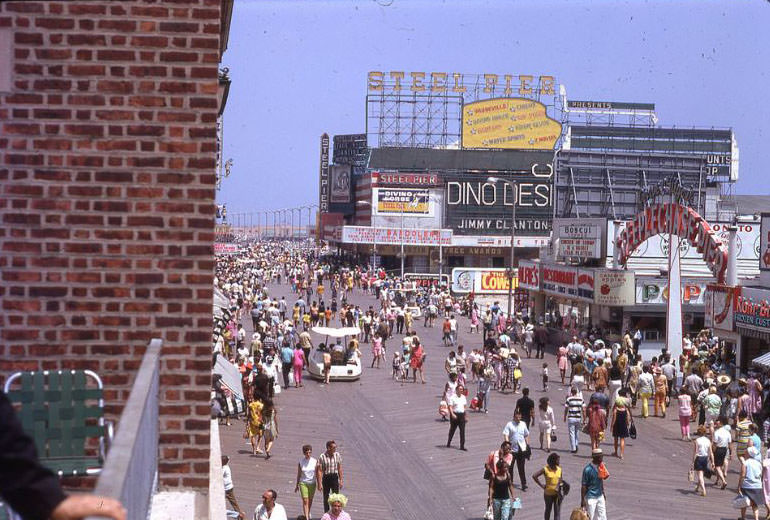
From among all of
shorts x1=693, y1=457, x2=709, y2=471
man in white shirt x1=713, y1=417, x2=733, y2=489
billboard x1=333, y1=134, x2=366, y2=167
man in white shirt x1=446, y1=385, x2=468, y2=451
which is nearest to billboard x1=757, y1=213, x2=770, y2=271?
man in white shirt x1=713, y1=417, x2=733, y2=489

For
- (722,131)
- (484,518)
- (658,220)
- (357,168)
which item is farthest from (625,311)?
(357,168)

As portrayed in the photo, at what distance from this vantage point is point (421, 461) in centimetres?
1906

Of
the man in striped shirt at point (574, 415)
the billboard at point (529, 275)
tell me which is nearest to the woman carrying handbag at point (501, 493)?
the man in striped shirt at point (574, 415)

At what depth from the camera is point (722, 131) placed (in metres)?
92.3

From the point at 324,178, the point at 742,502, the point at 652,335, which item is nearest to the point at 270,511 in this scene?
the point at 742,502

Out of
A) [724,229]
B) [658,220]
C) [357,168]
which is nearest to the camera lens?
[658,220]

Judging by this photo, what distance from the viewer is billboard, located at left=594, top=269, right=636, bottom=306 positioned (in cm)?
3819

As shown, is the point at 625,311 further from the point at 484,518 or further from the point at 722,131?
the point at 722,131

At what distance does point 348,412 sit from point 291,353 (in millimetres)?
4613

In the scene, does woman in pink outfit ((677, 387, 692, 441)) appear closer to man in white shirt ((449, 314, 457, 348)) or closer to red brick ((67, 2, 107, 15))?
man in white shirt ((449, 314, 457, 348))

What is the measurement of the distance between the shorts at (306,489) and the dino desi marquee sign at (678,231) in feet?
63.9

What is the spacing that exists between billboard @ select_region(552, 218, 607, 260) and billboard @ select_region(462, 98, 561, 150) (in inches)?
1908

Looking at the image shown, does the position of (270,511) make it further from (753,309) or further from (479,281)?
(479,281)

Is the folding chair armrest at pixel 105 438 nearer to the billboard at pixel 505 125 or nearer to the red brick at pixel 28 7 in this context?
the red brick at pixel 28 7
